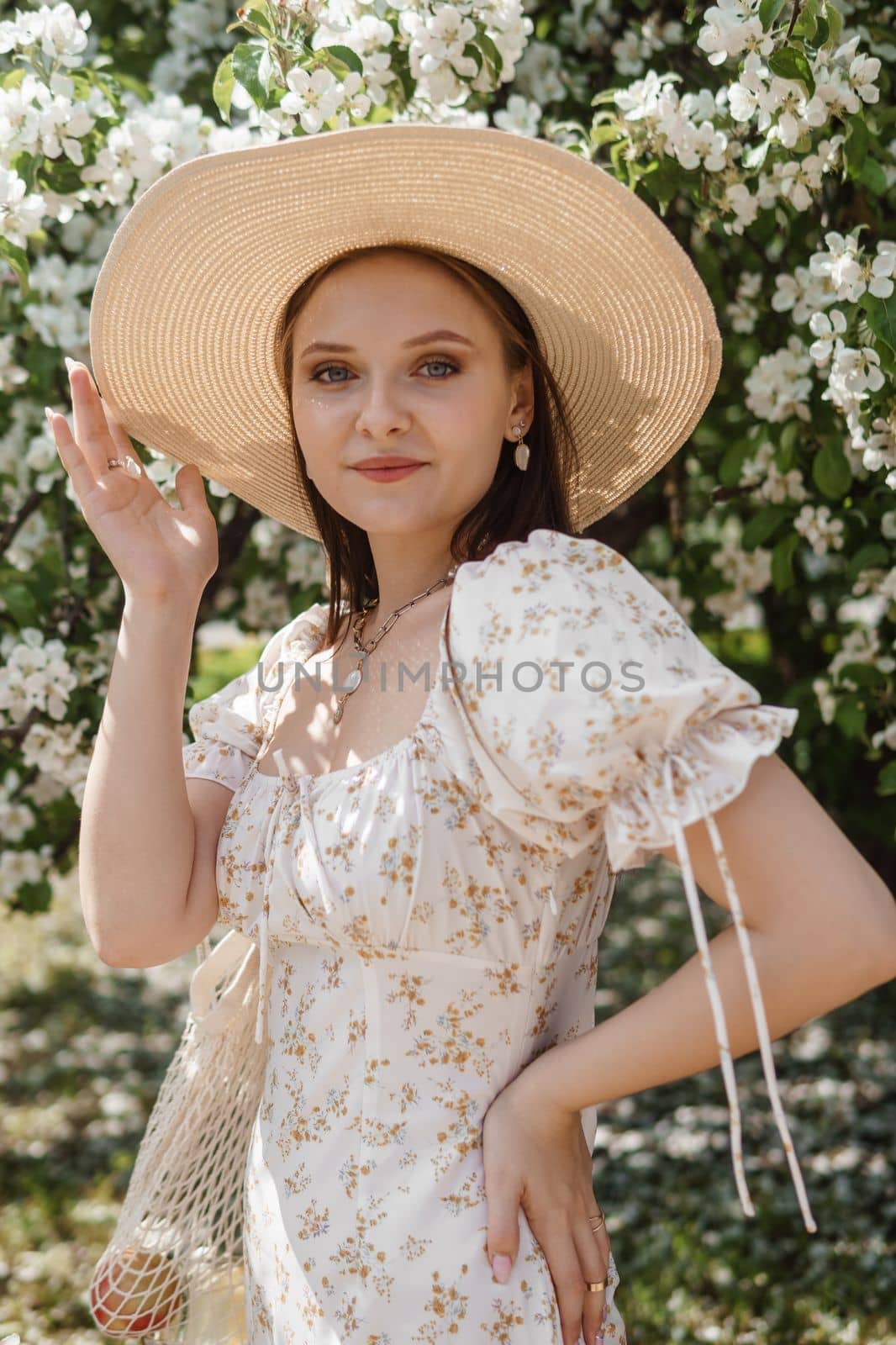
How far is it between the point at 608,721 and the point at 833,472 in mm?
1174

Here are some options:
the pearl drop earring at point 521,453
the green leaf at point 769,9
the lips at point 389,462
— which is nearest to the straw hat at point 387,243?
the pearl drop earring at point 521,453

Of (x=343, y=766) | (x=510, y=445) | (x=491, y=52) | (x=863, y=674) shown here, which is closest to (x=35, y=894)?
(x=343, y=766)

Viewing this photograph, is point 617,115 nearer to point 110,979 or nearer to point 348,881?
point 348,881

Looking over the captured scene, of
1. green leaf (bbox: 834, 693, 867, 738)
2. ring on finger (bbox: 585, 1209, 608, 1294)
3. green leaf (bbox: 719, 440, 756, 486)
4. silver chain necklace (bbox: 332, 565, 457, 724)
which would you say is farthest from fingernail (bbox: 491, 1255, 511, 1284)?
green leaf (bbox: 719, 440, 756, 486)

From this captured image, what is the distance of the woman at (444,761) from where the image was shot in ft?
4.25

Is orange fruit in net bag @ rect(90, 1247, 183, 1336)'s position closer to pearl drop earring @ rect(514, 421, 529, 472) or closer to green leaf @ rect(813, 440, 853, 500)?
pearl drop earring @ rect(514, 421, 529, 472)

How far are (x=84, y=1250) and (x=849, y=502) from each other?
279 cm

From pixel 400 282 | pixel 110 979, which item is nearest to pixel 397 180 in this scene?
pixel 400 282

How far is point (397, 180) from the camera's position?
1.54 m

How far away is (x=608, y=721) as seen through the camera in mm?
1277

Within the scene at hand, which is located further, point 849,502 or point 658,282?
point 849,502

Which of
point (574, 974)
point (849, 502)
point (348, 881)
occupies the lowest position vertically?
point (574, 974)

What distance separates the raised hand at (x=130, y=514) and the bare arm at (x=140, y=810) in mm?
57

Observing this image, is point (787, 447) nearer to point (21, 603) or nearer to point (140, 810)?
point (140, 810)
